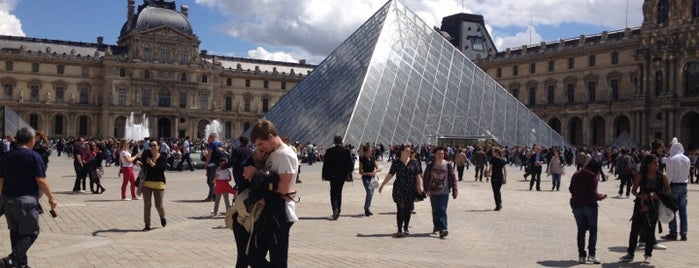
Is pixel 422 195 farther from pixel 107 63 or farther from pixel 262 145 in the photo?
pixel 107 63

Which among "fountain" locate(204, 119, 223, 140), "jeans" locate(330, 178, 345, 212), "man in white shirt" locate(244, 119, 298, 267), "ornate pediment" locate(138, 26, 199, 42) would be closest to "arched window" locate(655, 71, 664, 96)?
"fountain" locate(204, 119, 223, 140)

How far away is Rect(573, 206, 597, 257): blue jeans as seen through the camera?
23.2 feet

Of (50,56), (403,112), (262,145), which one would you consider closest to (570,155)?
(403,112)

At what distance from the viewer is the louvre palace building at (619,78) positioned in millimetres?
47406

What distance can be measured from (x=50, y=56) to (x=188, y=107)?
47.4ft

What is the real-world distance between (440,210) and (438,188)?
0.29 meters

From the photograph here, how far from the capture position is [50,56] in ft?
224

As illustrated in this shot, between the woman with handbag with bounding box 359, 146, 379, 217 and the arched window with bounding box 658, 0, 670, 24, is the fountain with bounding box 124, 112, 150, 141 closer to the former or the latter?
the arched window with bounding box 658, 0, 670, 24

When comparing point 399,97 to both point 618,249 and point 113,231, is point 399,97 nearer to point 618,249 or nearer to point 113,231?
point 618,249

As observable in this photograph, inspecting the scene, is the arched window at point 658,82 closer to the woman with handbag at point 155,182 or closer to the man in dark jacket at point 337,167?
the man in dark jacket at point 337,167

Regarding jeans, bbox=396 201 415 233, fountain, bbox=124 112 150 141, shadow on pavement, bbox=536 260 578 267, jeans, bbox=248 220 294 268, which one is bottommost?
shadow on pavement, bbox=536 260 578 267

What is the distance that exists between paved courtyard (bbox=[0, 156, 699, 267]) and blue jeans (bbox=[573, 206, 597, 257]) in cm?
19

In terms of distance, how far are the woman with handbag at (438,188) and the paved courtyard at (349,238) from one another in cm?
26

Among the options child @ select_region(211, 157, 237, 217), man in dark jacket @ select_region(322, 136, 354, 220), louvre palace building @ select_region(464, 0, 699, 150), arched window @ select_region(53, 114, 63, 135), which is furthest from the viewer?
arched window @ select_region(53, 114, 63, 135)
